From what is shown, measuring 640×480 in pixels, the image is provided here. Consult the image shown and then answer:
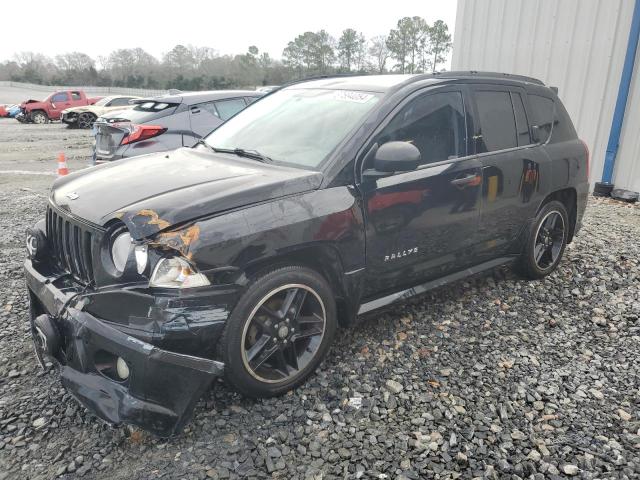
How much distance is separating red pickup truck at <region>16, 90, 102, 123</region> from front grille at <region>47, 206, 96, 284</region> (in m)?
26.1

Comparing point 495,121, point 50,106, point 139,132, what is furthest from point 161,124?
point 50,106

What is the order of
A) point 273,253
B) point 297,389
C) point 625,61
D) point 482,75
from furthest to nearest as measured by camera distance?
point 625,61 < point 482,75 < point 297,389 < point 273,253

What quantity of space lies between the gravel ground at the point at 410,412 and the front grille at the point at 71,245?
742mm

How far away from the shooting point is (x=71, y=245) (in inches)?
110

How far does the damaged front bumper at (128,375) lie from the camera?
2.35 meters

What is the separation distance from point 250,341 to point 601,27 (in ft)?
26.7

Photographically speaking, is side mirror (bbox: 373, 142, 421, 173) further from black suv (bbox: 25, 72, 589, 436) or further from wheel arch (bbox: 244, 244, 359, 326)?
wheel arch (bbox: 244, 244, 359, 326)

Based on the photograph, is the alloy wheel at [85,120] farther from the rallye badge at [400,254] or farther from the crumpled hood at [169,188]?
the rallye badge at [400,254]

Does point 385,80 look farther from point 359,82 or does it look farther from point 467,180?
point 467,180

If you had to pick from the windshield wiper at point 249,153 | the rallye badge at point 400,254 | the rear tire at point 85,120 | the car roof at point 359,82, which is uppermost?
the car roof at point 359,82

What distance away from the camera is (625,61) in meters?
7.73

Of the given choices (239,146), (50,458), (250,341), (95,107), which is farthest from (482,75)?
(95,107)

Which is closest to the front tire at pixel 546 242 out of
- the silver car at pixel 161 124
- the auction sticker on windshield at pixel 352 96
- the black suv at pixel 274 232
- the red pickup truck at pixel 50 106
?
the black suv at pixel 274 232

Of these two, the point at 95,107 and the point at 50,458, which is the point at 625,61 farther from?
the point at 95,107
